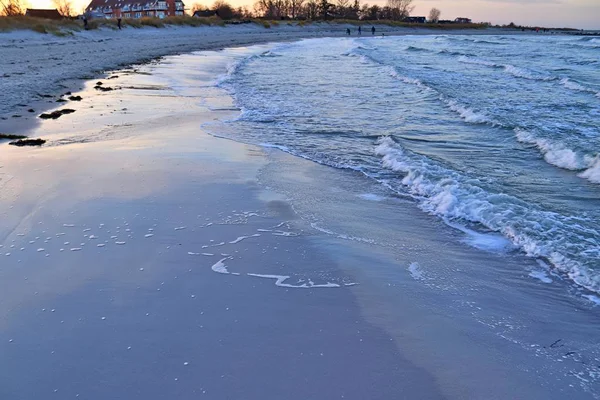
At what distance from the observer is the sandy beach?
9.28 ft

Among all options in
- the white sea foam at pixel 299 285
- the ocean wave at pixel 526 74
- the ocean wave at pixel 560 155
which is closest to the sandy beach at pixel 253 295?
the white sea foam at pixel 299 285

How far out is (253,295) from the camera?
147 inches

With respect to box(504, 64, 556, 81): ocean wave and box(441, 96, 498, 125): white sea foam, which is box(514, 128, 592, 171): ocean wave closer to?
box(441, 96, 498, 125): white sea foam

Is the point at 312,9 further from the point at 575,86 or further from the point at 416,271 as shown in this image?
the point at 416,271

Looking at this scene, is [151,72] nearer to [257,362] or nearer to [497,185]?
[497,185]

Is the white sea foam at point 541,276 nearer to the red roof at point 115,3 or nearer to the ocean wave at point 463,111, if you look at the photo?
the ocean wave at point 463,111

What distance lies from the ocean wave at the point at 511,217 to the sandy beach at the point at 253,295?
0.91 ft

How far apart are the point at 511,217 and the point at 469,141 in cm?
433

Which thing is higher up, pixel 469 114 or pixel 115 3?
pixel 115 3

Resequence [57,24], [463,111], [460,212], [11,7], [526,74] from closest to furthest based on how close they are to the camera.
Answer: [460,212], [463,111], [526,74], [57,24], [11,7]

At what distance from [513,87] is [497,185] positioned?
12.4 metres

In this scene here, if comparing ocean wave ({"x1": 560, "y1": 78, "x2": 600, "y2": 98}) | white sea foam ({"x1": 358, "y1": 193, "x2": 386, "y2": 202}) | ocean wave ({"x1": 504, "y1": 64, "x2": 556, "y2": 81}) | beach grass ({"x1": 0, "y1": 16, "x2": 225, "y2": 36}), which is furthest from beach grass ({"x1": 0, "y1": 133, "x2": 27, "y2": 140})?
beach grass ({"x1": 0, "y1": 16, "x2": 225, "y2": 36})

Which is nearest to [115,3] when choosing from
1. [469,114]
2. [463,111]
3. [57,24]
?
[57,24]

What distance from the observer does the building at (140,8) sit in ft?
334
